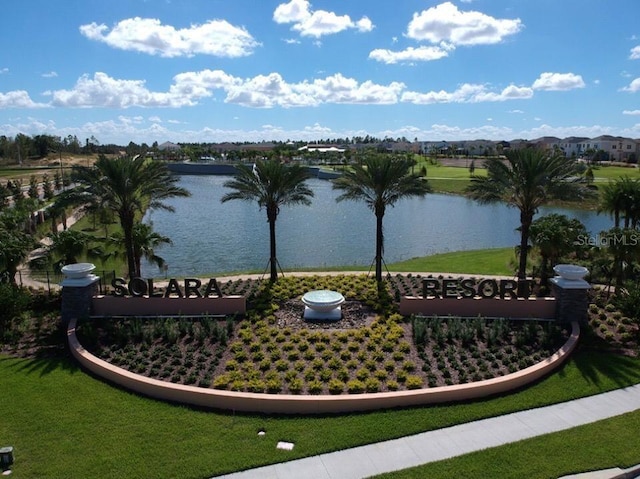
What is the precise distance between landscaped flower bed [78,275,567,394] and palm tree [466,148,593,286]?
6043 mm

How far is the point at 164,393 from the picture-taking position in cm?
1398

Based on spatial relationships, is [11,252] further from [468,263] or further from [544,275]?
[468,263]

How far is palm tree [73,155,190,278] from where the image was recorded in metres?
22.0

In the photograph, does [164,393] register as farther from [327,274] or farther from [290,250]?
[290,250]

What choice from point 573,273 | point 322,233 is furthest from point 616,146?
point 573,273

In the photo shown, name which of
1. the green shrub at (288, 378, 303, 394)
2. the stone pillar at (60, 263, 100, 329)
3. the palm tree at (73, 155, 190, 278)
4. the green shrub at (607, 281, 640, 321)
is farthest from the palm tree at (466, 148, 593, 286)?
the stone pillar at (60, 263, 100, 329)

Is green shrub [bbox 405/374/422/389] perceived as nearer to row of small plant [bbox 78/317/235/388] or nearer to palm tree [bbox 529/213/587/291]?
row of small plant [bbox 78/317/235/388]

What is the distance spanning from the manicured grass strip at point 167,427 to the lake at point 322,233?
1599 centimetres

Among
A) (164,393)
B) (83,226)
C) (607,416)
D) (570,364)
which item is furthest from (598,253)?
(83,226)

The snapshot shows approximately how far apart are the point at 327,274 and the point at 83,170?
13000 mm

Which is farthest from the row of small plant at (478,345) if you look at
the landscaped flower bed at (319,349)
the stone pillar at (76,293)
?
the stone pillar at (76,293)

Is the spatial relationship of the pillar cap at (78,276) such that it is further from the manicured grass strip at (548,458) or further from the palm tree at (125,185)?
the manicured grass strip at (548,458)

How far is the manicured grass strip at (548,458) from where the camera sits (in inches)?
416

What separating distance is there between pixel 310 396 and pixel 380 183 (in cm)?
1333
